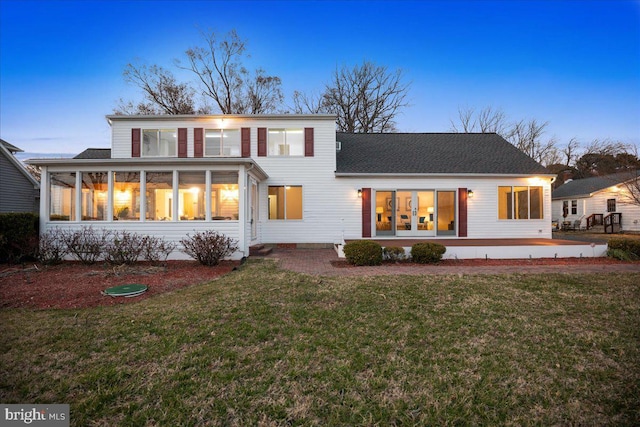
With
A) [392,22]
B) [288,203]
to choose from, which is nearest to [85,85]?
[288,203]

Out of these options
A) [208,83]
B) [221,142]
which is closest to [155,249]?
[221,142]

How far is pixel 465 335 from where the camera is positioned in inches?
143

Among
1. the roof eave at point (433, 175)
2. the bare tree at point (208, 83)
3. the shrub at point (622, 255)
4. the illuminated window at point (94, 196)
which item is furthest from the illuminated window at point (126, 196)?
the shrub at point (622, 255)

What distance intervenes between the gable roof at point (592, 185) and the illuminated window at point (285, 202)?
20936mm

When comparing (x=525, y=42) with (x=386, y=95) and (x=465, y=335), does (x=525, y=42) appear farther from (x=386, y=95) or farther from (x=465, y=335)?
(x=465, y=335)

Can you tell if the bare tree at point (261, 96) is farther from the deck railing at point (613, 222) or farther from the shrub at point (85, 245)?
the deck railing at point (613, 222)

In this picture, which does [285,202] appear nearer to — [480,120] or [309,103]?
[309,103]

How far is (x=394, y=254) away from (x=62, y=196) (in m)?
10.5

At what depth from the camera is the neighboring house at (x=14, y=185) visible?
48.6 feet

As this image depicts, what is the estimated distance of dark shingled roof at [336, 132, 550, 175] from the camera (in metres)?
12.6

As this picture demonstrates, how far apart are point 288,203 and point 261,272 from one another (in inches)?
216

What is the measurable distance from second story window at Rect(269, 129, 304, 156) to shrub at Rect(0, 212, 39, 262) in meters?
8.06

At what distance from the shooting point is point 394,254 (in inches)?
341

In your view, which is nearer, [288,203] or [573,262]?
[573,262]
